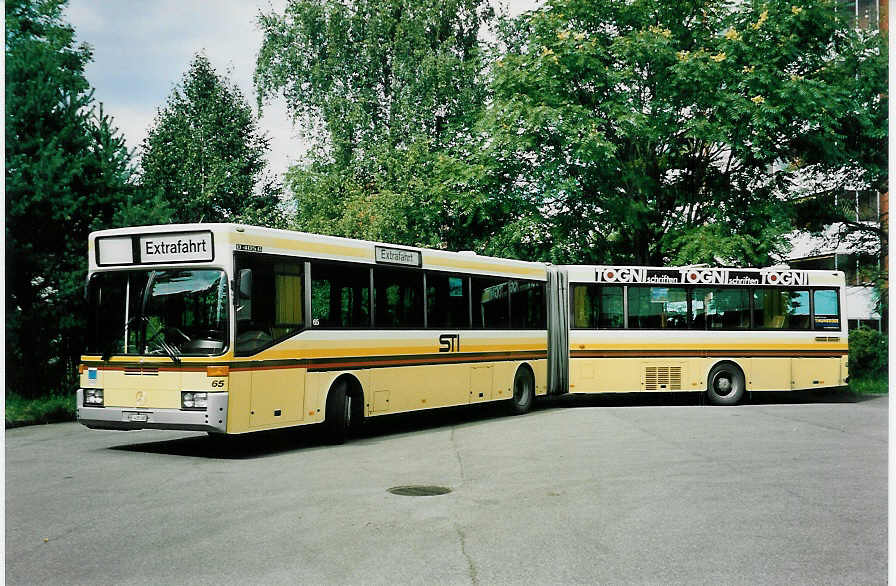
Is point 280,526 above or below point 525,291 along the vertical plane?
below

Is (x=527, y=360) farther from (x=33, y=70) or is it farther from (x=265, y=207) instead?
(x=265, y=207)

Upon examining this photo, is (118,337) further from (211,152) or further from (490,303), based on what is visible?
(211,152)

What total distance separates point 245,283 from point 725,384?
518 inches

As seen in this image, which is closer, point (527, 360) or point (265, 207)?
point (527, 360)

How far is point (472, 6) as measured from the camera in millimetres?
38156

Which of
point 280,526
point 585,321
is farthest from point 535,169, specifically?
point 280,526

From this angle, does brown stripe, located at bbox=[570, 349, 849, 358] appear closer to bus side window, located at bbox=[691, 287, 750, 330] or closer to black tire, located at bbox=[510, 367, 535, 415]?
bus side window, located at bbox=[691, 287, 750, 330]

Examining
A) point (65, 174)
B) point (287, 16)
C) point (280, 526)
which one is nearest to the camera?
point (280, 526)

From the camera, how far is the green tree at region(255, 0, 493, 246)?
3438cm

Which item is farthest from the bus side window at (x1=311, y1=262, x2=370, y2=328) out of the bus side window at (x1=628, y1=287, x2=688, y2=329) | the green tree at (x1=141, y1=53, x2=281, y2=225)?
the green tree at (x1=141, y1=53, x2=281, y2=225)

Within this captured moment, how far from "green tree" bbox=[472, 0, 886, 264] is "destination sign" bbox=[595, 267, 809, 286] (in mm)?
1634

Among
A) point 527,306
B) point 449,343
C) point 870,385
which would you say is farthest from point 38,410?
point 870,385

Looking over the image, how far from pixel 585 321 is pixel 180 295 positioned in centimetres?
1072

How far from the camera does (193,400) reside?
12000 millimetres
